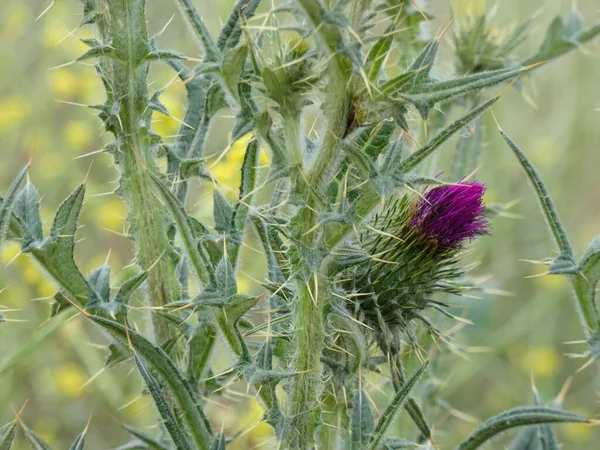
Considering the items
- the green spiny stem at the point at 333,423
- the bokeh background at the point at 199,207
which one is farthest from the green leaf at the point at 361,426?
the bokeh background at the point at 199,207

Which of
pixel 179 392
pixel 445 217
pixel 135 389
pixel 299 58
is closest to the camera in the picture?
pixel 299 58

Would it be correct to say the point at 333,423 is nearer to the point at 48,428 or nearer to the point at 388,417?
the point at 388,417

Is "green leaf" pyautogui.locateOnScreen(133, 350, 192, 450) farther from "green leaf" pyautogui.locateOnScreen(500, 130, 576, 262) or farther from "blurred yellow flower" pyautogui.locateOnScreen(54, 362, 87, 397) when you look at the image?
"blurred yellow flower" pyautogui.locateOnScreen(54, 362, 87, 397)

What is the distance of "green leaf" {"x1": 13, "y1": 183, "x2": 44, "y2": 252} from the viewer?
1.60 m

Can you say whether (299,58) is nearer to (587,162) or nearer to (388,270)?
(388,270)

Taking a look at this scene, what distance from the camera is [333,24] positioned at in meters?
1.23

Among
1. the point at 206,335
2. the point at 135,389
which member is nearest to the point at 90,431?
the point at 135,389

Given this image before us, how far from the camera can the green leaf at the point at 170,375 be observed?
153 centimetres

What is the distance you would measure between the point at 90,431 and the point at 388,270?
3.73m

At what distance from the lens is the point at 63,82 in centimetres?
498

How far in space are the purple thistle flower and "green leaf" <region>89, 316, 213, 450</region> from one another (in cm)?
69

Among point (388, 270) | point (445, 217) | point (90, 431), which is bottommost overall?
point (90, 431)

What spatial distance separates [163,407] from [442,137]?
0.84 metres

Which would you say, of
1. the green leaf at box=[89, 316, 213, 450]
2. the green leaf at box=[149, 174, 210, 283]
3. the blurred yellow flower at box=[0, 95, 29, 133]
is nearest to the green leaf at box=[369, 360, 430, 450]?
the green leaf at box=[89, 316, 213, 450]
